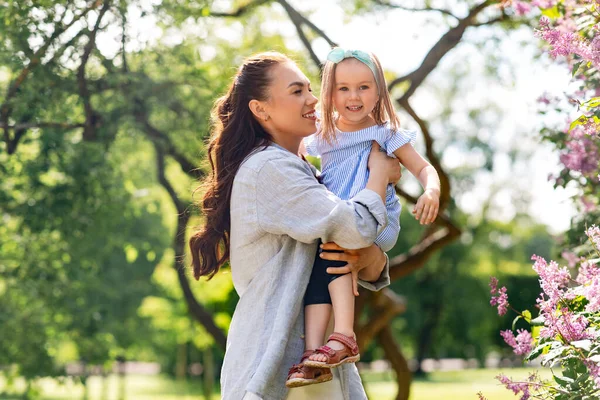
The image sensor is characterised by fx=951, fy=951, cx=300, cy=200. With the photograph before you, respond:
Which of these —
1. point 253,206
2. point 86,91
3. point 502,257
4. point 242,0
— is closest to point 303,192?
point 253,206

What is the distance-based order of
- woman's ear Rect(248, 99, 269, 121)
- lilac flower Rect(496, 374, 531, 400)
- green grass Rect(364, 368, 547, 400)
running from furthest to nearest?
green grass Rect(364, 368, 547, 400) < lilac flower Rect(496, 374, 531, 400) < woman's ear Rect(248, 99, 269, 121)

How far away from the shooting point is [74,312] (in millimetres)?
14547

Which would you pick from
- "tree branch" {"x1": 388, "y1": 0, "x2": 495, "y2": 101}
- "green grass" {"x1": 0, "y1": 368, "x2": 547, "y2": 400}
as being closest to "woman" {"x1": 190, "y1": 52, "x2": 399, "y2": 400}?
"tree branch" {"x1": 388, "y1": 0, "x2": 495, "y2": 101}

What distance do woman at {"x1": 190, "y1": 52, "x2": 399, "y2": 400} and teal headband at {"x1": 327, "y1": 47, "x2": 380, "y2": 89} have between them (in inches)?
9.9

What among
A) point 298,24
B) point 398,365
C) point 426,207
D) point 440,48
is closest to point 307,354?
point 426,207

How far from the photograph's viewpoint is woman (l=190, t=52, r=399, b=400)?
2812 mm

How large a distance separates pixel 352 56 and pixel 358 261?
0.78 metres

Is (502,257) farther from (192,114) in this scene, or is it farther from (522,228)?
(192,114)

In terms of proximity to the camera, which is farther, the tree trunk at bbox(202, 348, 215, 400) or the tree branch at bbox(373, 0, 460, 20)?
the tree trunk at bbox(202, 348, 215, 400)

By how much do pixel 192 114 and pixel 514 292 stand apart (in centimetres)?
2402

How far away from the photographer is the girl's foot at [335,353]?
8.96 feet

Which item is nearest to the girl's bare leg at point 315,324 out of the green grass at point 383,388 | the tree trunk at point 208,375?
the tree trunk at point 208,375

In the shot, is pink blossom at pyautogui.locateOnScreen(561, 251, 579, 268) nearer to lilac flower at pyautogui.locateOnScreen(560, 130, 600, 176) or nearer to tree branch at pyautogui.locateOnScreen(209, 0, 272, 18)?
lilac flower at pyautogui.locateOnScreen(560, 130, 600, 176)

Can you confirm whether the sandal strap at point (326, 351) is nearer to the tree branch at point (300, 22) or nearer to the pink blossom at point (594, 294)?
the pink blossom at point (594, 294)
